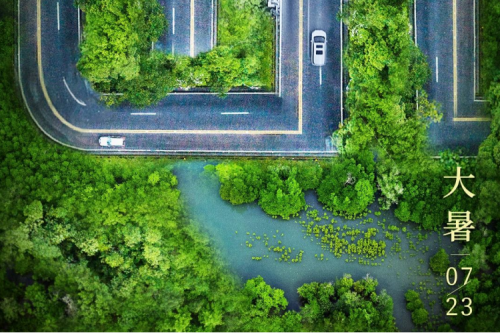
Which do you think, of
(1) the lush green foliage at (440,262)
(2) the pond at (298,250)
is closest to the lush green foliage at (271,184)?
(2) the pond at (298,250)

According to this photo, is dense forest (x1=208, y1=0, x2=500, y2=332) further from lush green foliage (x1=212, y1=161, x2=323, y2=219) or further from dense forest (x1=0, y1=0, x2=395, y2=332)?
dense forest (x1=0, y1=0, x2=395, y2=332)

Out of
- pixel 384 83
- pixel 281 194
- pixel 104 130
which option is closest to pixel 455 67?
pixel 384 83

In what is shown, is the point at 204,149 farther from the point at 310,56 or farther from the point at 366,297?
the point at 366,297

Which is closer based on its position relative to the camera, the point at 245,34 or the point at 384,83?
the point at 384,83

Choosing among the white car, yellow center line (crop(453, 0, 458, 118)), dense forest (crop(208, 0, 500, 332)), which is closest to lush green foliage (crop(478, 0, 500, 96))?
dense forest (crop(208, 0, 500, 332))

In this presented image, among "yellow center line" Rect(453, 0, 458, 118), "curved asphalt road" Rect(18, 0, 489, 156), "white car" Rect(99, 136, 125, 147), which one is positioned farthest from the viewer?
"white car" Rect(99, 136, 125, 147)

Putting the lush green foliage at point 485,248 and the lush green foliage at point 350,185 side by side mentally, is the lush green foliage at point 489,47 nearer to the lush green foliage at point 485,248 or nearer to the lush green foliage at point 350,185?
the lush green foliage at point 485,248

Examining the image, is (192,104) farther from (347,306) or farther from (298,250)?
(347,306)
